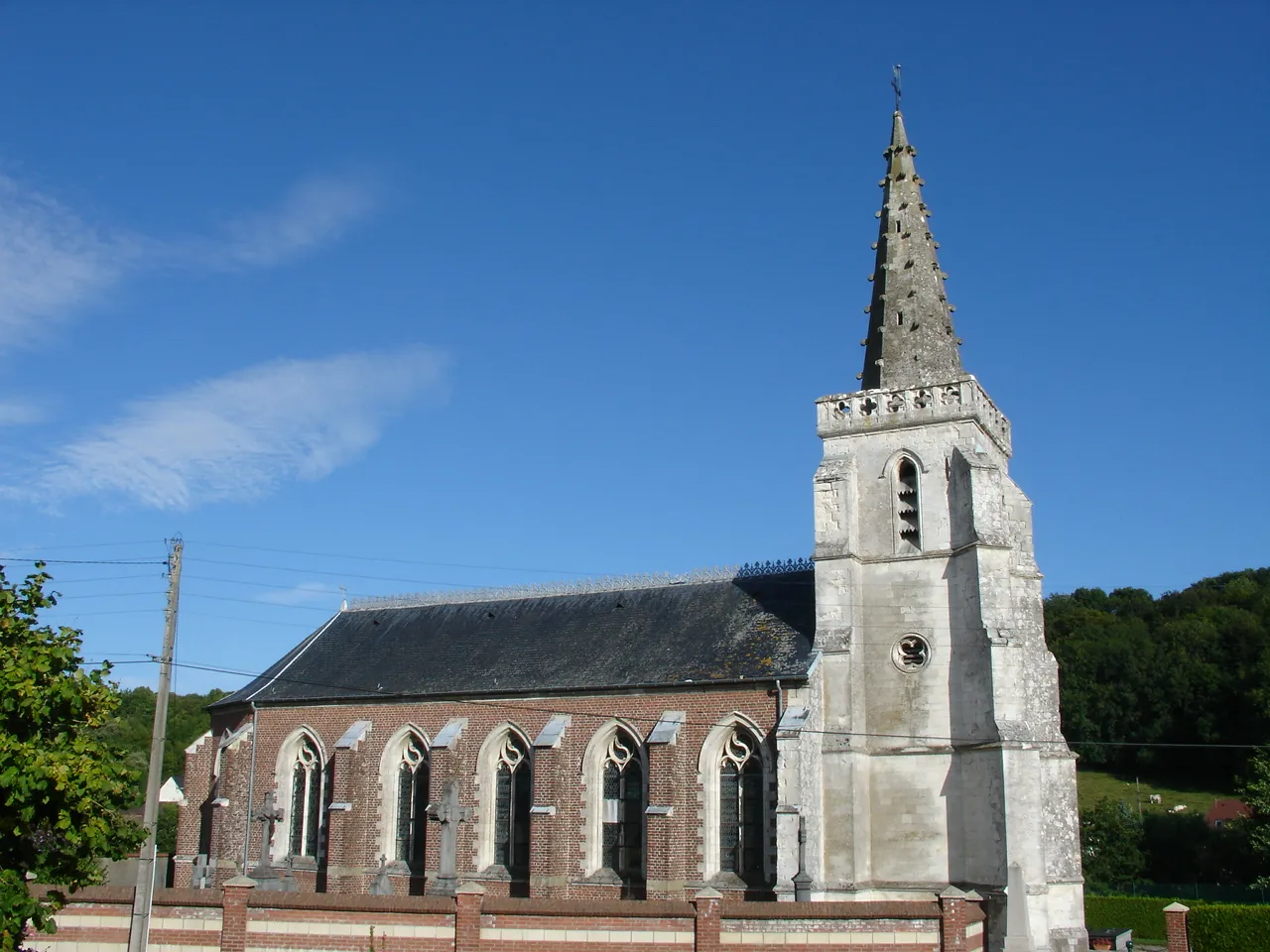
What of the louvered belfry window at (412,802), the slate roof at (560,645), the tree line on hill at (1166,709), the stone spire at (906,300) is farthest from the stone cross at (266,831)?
the tree line on hill at (1166,709)

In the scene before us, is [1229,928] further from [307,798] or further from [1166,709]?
[1166,709]

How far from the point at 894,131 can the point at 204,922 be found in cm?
2653

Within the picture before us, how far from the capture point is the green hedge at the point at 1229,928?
30.8 m

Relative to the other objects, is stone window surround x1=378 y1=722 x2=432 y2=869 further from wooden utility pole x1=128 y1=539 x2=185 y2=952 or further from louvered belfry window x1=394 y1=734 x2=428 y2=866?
wooden utility pole x1=128 y1=539 x2=185 y2=952

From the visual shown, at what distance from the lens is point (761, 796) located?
2797 cm

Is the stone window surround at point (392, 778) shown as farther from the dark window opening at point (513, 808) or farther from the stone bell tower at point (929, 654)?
the stone bell tower at point (929, 654)

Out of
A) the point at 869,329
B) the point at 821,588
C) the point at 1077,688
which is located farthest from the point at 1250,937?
the point at 1077,688

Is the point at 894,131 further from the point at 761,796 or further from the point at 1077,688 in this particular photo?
the point at 1077,688

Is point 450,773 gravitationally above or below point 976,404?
below

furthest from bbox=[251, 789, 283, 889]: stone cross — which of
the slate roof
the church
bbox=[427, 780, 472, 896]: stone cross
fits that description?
bbox=[427, 780, 472, 896]: stone cross

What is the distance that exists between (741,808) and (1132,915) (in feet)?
61.6

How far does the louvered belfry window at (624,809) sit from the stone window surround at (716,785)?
1.87 m

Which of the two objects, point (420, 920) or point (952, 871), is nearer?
point (420, 920)

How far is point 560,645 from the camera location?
33.0 m
